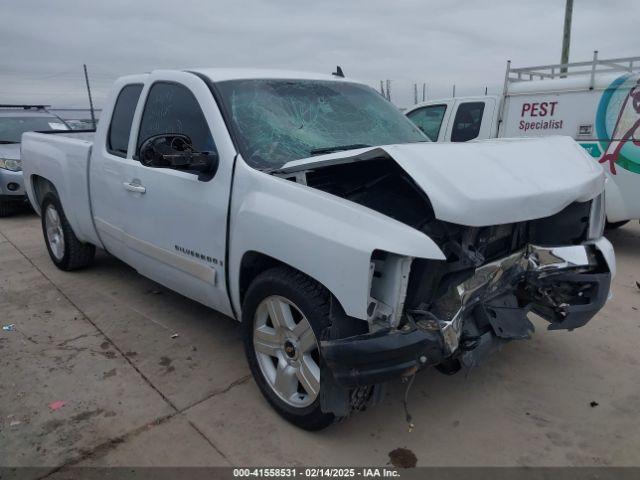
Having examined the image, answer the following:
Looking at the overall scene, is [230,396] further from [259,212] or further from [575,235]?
[575,235]

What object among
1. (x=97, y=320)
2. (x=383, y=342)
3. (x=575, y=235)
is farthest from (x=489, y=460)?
(x=97, y=320)

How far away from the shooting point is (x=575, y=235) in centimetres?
317

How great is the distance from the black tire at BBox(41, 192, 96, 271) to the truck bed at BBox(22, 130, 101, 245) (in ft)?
0.66

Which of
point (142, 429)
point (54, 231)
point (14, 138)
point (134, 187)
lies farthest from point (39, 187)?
point (14, 138)

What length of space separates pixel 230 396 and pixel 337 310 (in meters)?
1.12

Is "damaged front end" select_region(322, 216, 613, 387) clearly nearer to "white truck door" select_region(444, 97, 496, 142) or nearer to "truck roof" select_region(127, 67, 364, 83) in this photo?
"truck roof" select_region(127, 67, 364, 83)

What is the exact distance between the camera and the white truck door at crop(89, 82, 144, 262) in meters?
4.01

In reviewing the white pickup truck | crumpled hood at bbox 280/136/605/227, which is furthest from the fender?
crumpled hood at bbox 280/136/605/227

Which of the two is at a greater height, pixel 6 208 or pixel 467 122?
pixel 467 122

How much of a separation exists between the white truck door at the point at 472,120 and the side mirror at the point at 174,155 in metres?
5.49

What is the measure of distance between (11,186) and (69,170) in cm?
471

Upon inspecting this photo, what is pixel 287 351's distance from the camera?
2752 mm

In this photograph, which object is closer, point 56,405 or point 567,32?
point 56,405

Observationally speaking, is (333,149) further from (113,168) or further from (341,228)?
(113,168)
